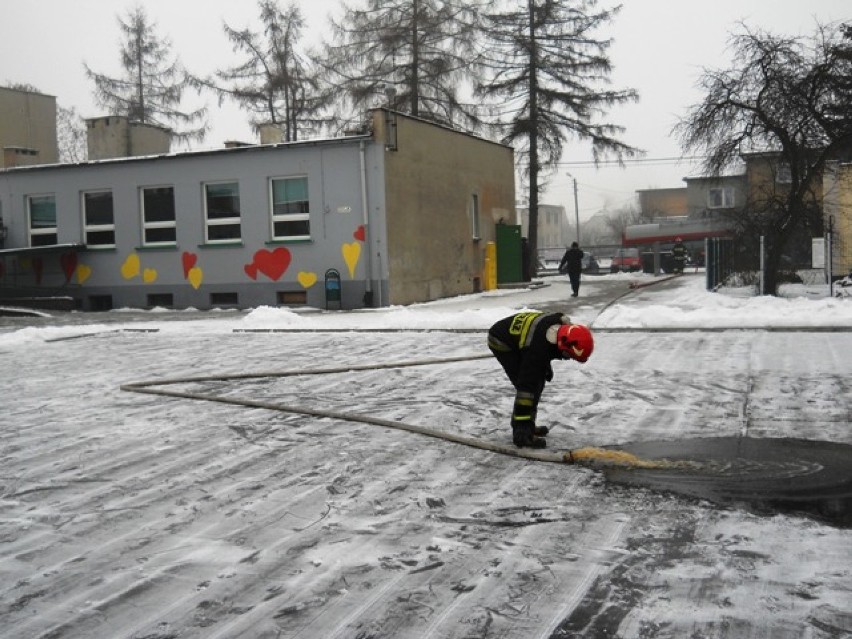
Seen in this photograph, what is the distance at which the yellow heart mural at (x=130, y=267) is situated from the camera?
27.3 meters

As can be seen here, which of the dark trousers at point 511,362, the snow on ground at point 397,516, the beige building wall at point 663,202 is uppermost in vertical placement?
the beige building wall at point 663,202

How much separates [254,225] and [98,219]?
5.77 metres

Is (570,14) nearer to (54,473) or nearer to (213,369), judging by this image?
(213,369)

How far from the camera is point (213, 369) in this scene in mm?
12695

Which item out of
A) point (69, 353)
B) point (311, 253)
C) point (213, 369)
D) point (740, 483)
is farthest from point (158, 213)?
point (740, 483)

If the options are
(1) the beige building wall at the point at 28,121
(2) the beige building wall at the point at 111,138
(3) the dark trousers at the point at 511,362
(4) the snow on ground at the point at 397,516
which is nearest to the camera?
(4) the snow on ground at the point at 397,516

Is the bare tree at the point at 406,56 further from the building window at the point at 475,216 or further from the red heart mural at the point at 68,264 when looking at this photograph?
the red heart mural at the point at 68,264

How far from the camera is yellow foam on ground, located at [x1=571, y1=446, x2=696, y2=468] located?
6492mm

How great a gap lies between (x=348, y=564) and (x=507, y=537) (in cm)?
93

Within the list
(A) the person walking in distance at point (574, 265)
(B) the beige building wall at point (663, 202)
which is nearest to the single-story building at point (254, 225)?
(A) the person walking in distance at point (574, 265)

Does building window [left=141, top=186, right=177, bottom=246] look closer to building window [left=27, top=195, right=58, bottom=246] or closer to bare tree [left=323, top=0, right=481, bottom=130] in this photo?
building window [left=27, top=195, right=58, bottom=246]

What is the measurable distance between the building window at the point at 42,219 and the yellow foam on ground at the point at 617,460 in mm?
25442

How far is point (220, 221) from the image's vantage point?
86.1ft

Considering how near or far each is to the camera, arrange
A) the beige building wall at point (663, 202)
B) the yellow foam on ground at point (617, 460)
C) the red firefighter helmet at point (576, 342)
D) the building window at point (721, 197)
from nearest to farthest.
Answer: the yellow foam on ground at point (617, 460)
the red firefighter helmet at point (576, 342)
the building window at point (721, 197)
the beige building wall at point (663, 202)
